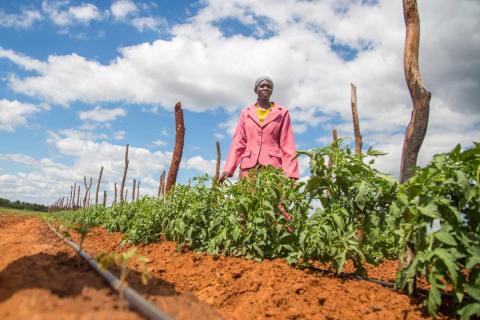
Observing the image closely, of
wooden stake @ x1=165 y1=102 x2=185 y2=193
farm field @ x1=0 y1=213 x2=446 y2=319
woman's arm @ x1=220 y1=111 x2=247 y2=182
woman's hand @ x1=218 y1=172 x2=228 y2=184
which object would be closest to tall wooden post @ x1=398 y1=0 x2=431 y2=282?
farm field @ x1=0 y1=213 x2=446 y2=319

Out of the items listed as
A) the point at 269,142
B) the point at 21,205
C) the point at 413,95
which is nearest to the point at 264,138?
the point at 269,142

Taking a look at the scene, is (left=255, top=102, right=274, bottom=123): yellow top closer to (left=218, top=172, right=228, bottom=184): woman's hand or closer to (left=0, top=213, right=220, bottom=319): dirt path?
(left=218, top=172, right=228, bottom=184): woman's hand

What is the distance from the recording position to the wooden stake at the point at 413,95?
13.6ft

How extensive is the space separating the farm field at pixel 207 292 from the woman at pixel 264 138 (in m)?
1.43

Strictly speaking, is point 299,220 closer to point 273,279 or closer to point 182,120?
point 273,279

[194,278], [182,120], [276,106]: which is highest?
[182,120]

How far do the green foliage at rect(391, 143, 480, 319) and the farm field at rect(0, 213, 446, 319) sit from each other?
335 millimetres

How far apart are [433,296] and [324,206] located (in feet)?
4.12

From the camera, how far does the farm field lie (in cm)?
198

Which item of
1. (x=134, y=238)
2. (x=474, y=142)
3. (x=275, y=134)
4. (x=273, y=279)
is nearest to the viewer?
(x=474, y=142)

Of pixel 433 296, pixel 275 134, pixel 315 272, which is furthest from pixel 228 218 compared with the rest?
pixel 433 296

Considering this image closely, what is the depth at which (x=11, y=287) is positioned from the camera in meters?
2.24

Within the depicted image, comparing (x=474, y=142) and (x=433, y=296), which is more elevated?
(x=474, y=142)

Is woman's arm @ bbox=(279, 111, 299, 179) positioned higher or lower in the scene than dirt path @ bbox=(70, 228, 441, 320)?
higher
